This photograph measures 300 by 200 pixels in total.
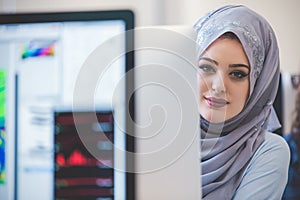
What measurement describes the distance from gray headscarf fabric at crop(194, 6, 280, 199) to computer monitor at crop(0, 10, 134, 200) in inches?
3.6

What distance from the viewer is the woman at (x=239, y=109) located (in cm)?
50

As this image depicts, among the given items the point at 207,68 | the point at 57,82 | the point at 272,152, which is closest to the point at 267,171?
the point at 272,152

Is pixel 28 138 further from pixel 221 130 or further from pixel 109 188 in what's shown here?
pixel 221 130

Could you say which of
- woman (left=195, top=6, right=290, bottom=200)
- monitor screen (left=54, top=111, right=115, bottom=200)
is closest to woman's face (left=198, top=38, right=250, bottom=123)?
woman (left=195, top=6, right=290, bottom=200)

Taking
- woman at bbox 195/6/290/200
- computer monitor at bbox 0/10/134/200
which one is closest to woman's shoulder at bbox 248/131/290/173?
woman at bbox 195/6/290/200

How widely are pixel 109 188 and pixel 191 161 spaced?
0.31 ft

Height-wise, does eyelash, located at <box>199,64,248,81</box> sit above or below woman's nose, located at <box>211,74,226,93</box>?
above

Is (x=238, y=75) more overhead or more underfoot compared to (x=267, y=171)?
more overhead

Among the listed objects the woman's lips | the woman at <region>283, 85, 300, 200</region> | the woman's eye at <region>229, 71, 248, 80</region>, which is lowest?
the woman at <region>283, 85, 300, 200</region>

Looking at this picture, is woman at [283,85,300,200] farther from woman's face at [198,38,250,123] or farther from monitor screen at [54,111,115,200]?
monitor screen at [54,111,115,200]

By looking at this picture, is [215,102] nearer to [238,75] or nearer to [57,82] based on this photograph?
[238,75]

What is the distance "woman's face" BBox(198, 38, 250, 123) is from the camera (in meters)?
0.50

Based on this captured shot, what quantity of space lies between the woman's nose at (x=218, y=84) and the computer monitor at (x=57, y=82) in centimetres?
10

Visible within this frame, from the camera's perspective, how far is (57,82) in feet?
1.61
